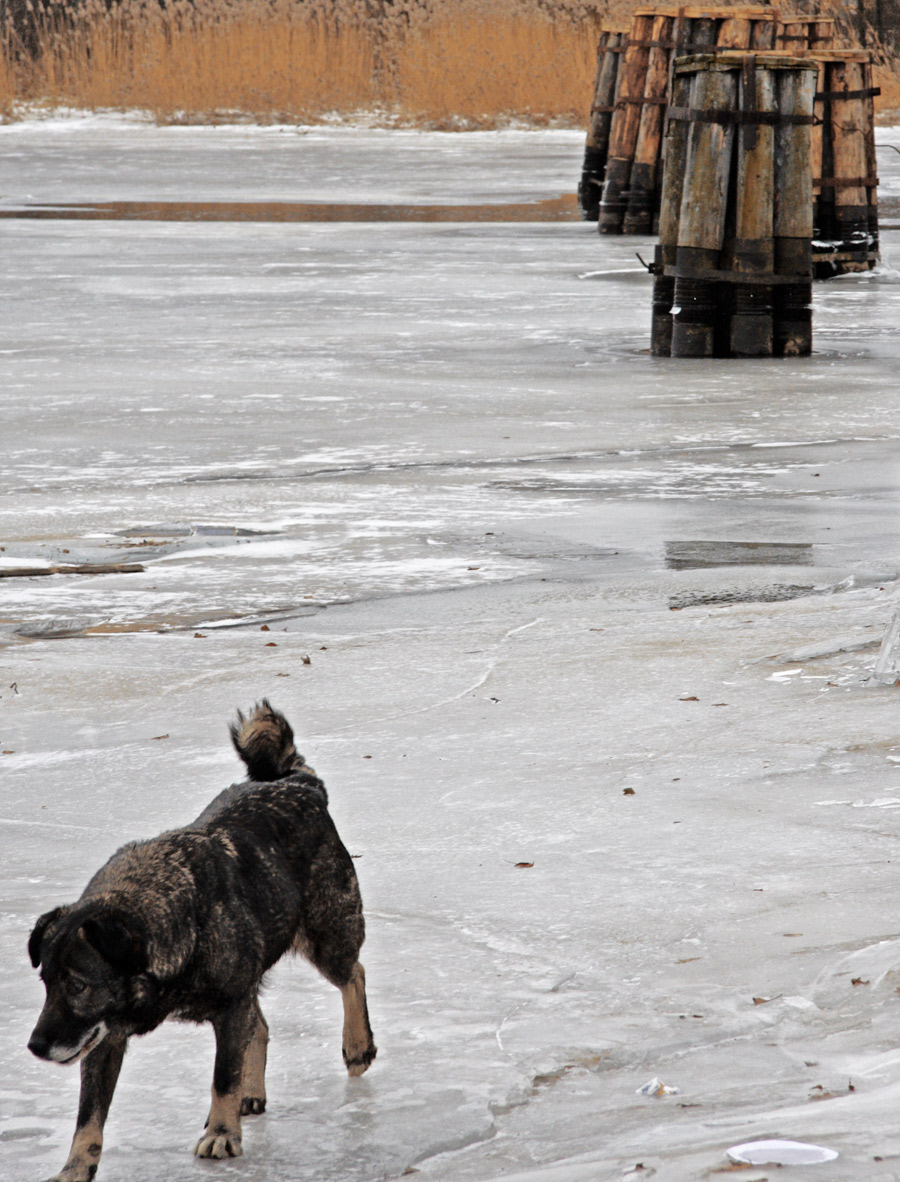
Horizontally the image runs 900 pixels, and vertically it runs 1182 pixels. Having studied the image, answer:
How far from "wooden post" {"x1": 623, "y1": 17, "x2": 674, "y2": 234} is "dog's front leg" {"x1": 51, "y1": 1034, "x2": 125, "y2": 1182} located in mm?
21280

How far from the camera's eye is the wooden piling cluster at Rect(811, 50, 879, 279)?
17844 millimetres

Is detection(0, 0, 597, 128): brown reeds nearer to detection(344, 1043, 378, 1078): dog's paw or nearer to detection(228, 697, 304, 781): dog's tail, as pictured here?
detection(228, 697, 304, 781): dog's tail

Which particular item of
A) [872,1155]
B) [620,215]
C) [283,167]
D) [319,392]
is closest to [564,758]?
[872,1155]

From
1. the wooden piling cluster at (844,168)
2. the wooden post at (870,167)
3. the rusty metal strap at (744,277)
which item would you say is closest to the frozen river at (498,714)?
the rusty metal strap at (744,277)

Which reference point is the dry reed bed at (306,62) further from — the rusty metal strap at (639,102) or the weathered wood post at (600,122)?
the rusty metal strap at (639,102)

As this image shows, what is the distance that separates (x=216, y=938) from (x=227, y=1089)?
0.78ft

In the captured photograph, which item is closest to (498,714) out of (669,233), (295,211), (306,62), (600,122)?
(669,233)

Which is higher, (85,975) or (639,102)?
(639,102)

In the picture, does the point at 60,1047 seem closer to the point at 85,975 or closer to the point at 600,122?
the point at 85,975

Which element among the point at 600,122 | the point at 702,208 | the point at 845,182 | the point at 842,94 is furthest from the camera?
the point at 600,122

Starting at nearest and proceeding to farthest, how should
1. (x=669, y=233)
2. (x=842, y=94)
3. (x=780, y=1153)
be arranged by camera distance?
(x=780, y=1153) < (x=669, y=233) < (x=842, y=94)

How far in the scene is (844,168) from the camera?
1830 centimetres

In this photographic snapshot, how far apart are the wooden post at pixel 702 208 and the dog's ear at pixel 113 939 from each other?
11184mm

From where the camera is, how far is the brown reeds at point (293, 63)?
53.8 meters
